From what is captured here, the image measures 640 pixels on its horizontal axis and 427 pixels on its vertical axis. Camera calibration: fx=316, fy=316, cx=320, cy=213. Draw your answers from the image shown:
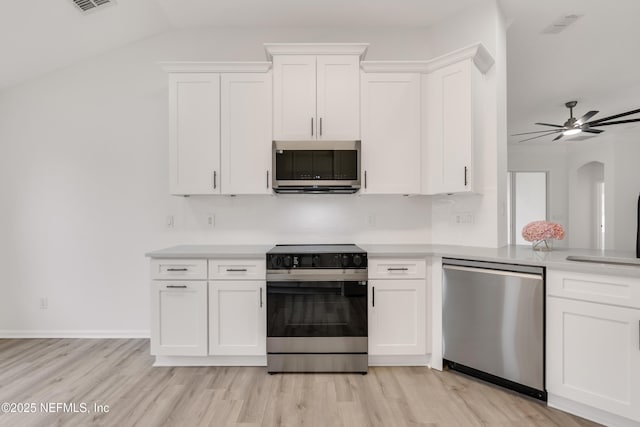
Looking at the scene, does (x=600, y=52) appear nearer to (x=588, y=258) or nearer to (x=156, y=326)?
(x=588, y=258)

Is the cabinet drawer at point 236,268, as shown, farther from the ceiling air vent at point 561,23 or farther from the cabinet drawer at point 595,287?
the ceiling air vent at point 561,23

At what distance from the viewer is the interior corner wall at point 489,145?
2592 millimetres

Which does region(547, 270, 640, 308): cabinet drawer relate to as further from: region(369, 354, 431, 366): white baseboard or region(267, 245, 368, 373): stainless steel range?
region(267, 245, 368, 373): stainless steel range

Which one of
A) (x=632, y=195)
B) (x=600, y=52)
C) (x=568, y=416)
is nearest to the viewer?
(x=568, y=416)

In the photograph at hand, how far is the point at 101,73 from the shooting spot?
311 cm

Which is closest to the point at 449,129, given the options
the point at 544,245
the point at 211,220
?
the point at 544,245

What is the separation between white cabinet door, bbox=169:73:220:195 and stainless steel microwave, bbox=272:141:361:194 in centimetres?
57

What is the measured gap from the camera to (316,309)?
2395 mm

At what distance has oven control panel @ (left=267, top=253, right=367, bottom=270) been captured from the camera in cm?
239

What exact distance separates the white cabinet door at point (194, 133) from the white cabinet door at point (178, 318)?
2.71 feet

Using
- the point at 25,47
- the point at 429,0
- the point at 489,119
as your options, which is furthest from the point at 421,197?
the point at 25,47

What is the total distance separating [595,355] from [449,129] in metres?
1.77

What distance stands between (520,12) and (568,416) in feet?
10.1

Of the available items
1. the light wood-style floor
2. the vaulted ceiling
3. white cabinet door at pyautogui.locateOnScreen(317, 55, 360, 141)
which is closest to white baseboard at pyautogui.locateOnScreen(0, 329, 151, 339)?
the light wood-style floor
